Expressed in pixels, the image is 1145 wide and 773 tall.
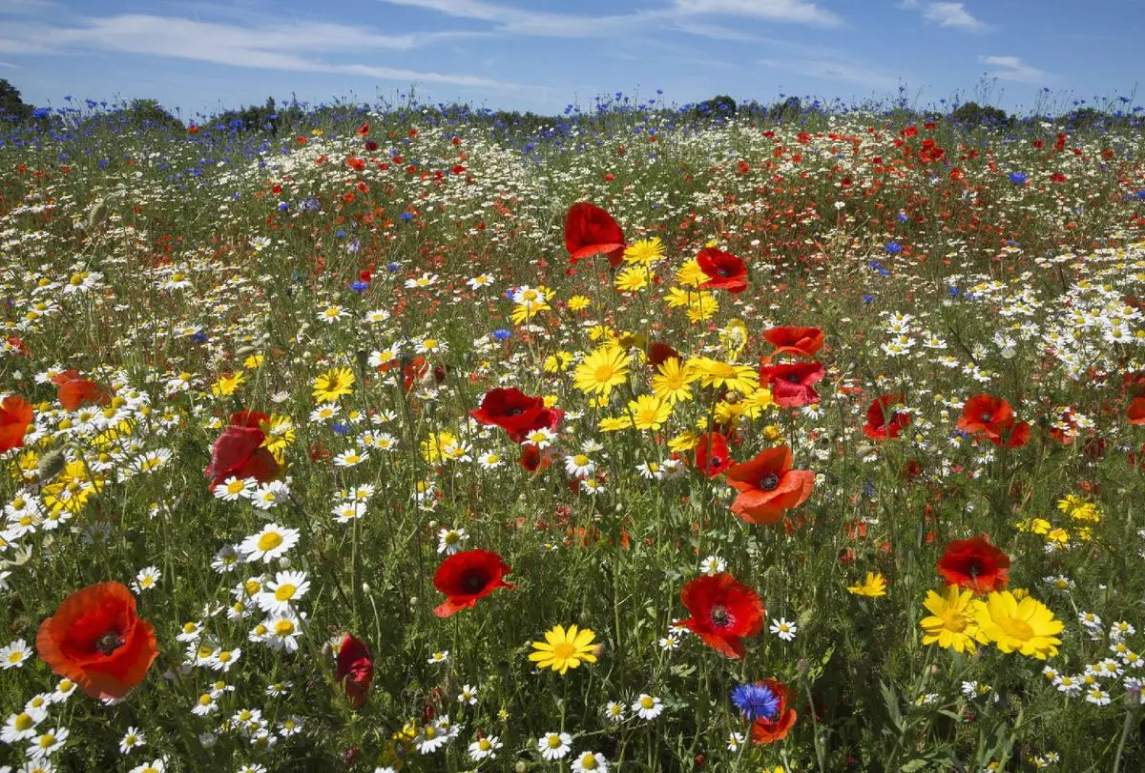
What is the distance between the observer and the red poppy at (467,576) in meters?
1.44

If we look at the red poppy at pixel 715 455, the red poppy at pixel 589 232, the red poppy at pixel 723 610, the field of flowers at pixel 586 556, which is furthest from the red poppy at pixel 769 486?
the red poppy at pixel 589 232

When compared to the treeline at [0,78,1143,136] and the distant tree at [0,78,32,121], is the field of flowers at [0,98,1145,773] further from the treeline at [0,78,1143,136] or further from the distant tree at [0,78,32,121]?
the distant tree at [0,78,32,121]

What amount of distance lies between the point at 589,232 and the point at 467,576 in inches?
33.1

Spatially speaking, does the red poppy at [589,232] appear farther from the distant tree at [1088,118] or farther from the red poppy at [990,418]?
the distant tree at [1088,118]

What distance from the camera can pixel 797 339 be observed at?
68.2 inches

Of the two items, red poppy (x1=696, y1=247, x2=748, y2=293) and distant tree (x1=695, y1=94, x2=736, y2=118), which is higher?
distant tree (x1=695, y1=94, x2=736, y2=118)

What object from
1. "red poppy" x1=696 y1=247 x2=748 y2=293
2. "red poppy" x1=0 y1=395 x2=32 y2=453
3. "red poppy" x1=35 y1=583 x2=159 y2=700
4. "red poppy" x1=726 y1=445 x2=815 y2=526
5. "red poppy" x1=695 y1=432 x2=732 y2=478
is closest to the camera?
"red poppy" x1=35 y1=583 x2=159 y2=700

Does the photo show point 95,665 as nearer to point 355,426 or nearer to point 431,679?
point 431,679

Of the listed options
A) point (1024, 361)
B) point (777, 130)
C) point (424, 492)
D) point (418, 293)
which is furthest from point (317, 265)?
point (777, 130)

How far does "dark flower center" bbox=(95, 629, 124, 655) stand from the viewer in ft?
3.85

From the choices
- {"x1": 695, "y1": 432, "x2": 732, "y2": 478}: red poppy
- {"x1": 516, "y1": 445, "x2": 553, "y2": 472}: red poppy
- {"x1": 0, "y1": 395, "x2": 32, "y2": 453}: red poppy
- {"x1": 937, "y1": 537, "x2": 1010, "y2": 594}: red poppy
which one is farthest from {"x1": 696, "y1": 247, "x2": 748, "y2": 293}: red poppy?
{"x1": 0, "y1": 395, "x2": 32, "y2": 453}: red poppy

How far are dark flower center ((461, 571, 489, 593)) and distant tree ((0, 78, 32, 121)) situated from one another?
47.6ft

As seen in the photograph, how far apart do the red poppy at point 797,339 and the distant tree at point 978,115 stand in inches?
493

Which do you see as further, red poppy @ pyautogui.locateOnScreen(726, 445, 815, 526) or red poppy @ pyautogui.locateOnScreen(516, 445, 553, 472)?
red poppy @ pyautogui.locateOnScreen(516, 445, 553, 472)
